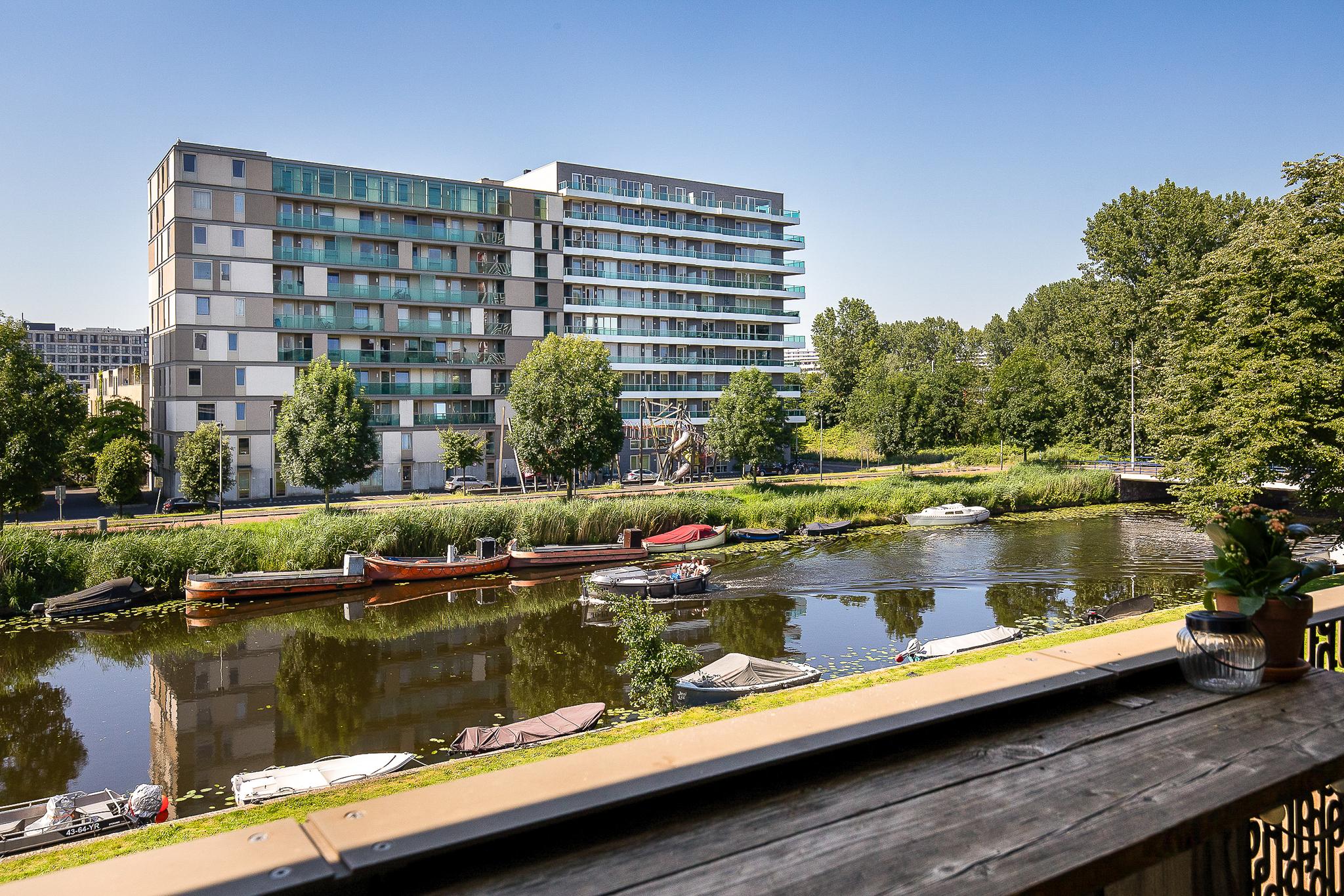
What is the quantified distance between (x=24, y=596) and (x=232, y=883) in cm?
3079

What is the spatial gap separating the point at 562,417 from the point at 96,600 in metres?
20.1

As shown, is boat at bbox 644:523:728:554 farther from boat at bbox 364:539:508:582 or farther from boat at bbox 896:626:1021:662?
boat at bbox 896:626:1021:662

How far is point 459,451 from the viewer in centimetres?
5031

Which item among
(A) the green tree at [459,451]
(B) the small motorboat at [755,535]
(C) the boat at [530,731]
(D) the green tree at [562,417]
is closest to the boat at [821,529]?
(B) the small motorboat at [755,535]

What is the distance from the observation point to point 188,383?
160ft

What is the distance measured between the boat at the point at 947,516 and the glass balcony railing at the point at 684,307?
28671 millimetres

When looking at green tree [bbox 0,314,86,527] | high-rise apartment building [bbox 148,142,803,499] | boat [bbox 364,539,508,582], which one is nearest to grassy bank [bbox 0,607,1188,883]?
boat [bbox 364,539,508,582]

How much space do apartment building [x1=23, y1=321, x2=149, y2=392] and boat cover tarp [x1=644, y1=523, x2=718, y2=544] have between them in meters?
178

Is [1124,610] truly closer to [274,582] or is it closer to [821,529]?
[821,529]

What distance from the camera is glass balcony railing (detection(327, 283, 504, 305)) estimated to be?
2089 inches

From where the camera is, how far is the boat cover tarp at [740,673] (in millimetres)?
17125

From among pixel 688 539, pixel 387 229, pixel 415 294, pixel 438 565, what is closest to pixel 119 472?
pixel 438 565

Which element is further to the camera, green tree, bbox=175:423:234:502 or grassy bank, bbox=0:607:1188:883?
green tree, bbox=175:423:234:502

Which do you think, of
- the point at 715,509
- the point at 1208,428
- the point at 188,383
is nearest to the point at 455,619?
the point at 715,509
